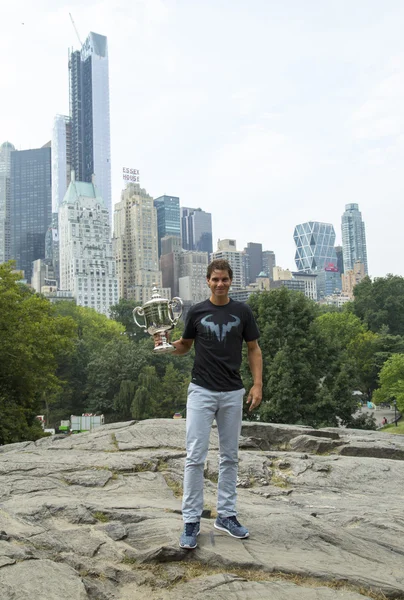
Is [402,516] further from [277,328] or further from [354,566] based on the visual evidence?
[277,328]

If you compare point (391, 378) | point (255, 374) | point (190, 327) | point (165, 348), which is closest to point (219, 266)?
point (190, 327)

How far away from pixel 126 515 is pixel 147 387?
145ft

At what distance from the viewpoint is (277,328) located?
113 feet

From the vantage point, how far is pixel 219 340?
5875 mm

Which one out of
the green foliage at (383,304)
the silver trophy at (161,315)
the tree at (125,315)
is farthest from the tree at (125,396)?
the silver trophy at (161,315)

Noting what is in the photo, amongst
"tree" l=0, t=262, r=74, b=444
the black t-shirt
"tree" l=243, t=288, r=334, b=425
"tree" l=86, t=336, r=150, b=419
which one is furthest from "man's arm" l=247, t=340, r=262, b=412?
"tree" l=86, t=336, r=150, b=419

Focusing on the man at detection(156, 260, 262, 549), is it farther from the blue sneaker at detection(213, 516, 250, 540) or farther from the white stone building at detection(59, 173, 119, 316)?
the white stone building at detection(59, 173, 119, 316)

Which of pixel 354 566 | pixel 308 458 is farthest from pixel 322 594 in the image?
pixel 308 458

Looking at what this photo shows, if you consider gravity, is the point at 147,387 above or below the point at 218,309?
below

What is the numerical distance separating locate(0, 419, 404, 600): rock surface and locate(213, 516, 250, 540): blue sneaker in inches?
3.7

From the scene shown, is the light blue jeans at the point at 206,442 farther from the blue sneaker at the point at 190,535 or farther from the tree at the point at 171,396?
the tree at the point at 171,396

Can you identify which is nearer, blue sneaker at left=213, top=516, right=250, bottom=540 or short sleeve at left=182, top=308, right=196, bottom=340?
blue sneaker at left=213, top=516, right=250, bottom=540

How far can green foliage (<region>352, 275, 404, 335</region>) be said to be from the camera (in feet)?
245

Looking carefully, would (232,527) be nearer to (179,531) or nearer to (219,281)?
(179,531)
